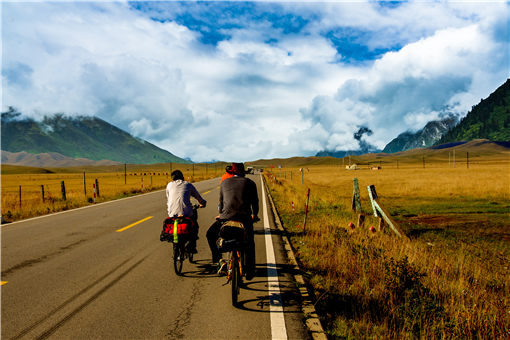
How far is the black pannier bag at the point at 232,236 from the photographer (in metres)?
4.59

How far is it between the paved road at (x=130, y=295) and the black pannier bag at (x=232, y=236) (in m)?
0.82

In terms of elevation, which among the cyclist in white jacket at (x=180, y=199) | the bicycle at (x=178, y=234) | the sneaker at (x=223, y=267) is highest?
the cyclist in white jacket at (x=180, y=199)

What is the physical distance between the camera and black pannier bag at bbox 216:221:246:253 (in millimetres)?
4586

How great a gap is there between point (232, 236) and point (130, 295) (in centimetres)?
183

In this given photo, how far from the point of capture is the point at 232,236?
4.66 m

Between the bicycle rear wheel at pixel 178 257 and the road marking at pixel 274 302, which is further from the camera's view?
the bicycle rear wheel at pixel 178 257

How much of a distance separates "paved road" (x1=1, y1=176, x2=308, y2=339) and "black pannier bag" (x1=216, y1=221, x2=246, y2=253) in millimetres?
818

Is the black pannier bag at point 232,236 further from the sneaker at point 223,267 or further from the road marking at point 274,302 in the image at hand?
the road marking at point 274,302

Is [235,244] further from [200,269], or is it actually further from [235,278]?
[200,269]

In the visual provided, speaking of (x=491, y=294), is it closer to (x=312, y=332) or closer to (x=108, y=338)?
(x=312, y=332)

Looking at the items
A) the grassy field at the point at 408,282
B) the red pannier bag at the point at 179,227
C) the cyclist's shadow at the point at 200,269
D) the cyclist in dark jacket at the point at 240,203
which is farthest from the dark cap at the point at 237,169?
the grassy field at the point at 408,282

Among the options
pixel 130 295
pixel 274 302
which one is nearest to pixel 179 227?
pixel 130 295

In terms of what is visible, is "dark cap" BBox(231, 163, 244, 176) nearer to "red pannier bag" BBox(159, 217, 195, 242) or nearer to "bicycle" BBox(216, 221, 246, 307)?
"bicycle" BBox(216, 221, 246, 307)

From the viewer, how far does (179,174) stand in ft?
21.1
